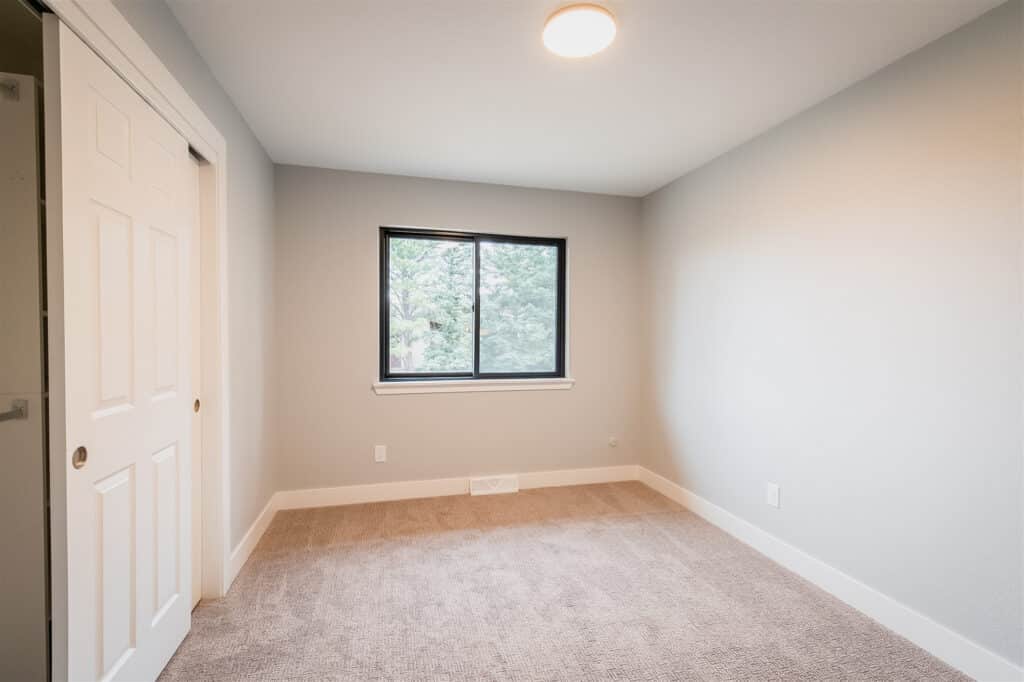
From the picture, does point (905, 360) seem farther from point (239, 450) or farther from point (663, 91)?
point (239, 450)

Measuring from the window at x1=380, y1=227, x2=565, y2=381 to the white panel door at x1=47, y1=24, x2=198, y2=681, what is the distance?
1692mm

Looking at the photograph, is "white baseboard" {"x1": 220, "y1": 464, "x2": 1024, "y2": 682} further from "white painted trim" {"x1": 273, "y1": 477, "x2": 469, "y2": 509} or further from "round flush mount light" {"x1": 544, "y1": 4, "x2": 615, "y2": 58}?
"round flush mount light" {"x1": 544, "y1": 4, "x2": 615, "y2": 58}

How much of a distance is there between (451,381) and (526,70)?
222 centimetres

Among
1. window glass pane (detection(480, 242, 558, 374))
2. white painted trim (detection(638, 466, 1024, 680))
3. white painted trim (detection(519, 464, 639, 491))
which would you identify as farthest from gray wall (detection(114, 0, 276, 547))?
white painted trim (detection(638, 466, 1024, 680))

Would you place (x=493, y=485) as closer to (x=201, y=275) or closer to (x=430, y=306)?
(x=430, y=306)

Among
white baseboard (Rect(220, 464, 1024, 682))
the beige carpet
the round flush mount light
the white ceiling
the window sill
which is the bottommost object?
the beige carpet

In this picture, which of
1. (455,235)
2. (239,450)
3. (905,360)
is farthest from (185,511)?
(905,360)

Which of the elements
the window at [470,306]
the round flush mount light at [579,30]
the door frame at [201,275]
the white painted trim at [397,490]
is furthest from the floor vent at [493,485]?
the round flush mount light at [579,30]

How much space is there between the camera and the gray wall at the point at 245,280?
78.4 inches

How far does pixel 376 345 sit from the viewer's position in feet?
11.1

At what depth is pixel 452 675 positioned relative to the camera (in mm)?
1656

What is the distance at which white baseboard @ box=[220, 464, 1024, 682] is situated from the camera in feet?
5.65

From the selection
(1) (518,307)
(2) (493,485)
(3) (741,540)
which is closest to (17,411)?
(2) (493,485)

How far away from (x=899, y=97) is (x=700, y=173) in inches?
51.0
